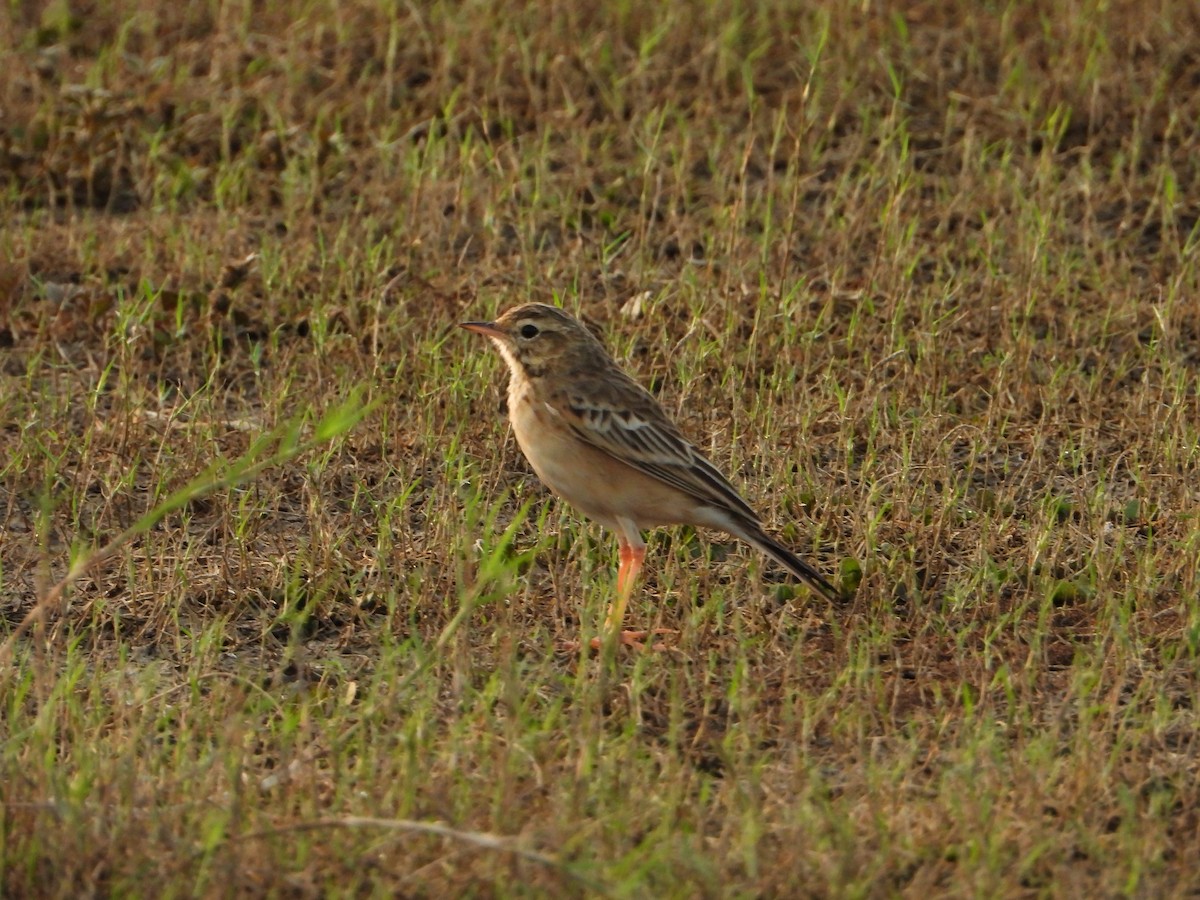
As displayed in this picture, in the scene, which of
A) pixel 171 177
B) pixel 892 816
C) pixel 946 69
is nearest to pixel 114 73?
pixel 171 177

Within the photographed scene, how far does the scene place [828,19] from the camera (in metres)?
10.3

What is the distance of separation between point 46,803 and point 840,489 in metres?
3.51

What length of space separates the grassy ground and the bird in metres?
0.23

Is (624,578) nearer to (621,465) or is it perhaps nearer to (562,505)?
(621,465)

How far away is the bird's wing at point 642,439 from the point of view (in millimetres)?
6570

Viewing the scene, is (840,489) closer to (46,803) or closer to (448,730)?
(448,730)

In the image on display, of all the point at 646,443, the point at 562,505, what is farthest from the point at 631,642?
the point at 562,505

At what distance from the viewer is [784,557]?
6402mm

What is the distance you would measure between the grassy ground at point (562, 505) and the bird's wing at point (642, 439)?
360mm

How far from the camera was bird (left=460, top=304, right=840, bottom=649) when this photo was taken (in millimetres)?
6551

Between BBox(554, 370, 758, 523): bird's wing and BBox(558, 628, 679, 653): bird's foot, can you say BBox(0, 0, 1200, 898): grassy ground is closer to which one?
BBox(558, 628, 679, 653): bird's foot

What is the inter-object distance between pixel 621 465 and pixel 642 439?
0.46 feet

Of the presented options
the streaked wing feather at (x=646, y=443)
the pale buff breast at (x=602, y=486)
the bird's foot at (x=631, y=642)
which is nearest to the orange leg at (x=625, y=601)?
the bird's foot at (x=631, y=642)

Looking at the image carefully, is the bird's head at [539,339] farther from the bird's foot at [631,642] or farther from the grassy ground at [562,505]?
the bird's foot at [631,642]
